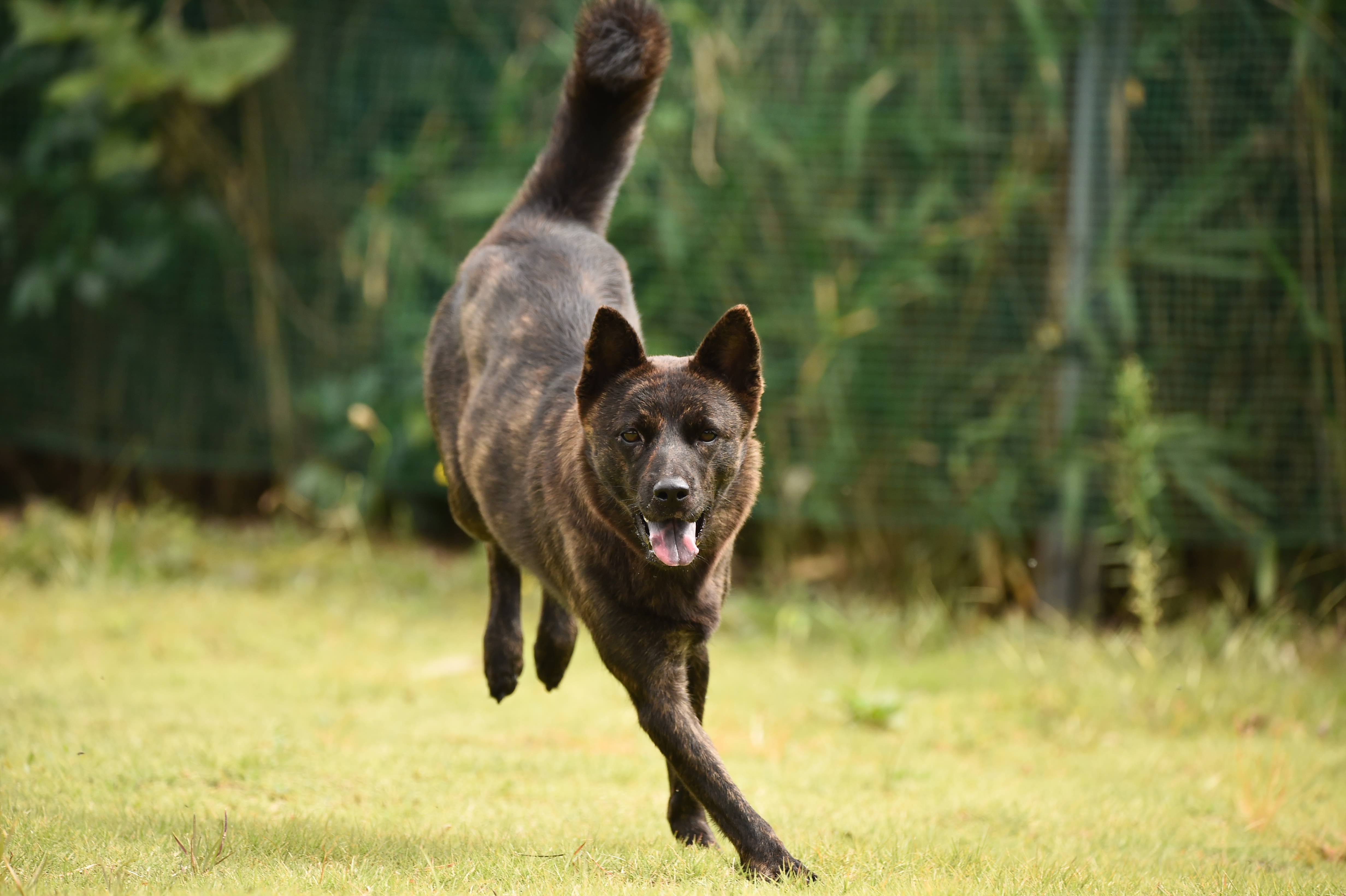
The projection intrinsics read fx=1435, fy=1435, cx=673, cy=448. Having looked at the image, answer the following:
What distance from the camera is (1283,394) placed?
226 inches

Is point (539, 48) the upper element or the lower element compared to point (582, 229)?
upper

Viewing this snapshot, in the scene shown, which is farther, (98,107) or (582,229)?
(98,107)

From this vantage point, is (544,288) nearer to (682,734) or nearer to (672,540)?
(672,540)

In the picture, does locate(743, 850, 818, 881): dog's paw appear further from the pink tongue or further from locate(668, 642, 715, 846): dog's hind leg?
the pink tongue

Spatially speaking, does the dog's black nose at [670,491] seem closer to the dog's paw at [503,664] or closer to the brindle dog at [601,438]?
the brindle dog at [601,438]

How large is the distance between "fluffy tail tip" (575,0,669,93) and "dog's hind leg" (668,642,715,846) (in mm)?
1524

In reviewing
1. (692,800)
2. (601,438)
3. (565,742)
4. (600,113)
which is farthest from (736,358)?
(565,742)

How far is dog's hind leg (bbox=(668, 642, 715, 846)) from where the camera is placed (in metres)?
3.11

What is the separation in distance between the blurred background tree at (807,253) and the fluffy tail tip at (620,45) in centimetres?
218

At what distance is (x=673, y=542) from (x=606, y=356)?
1.38 feet

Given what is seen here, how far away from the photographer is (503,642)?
11.7ft

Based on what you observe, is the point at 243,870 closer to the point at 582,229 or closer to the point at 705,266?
the point at 582,229

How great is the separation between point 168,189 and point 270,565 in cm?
196

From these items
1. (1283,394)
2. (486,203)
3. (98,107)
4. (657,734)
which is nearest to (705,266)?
(486,203)
